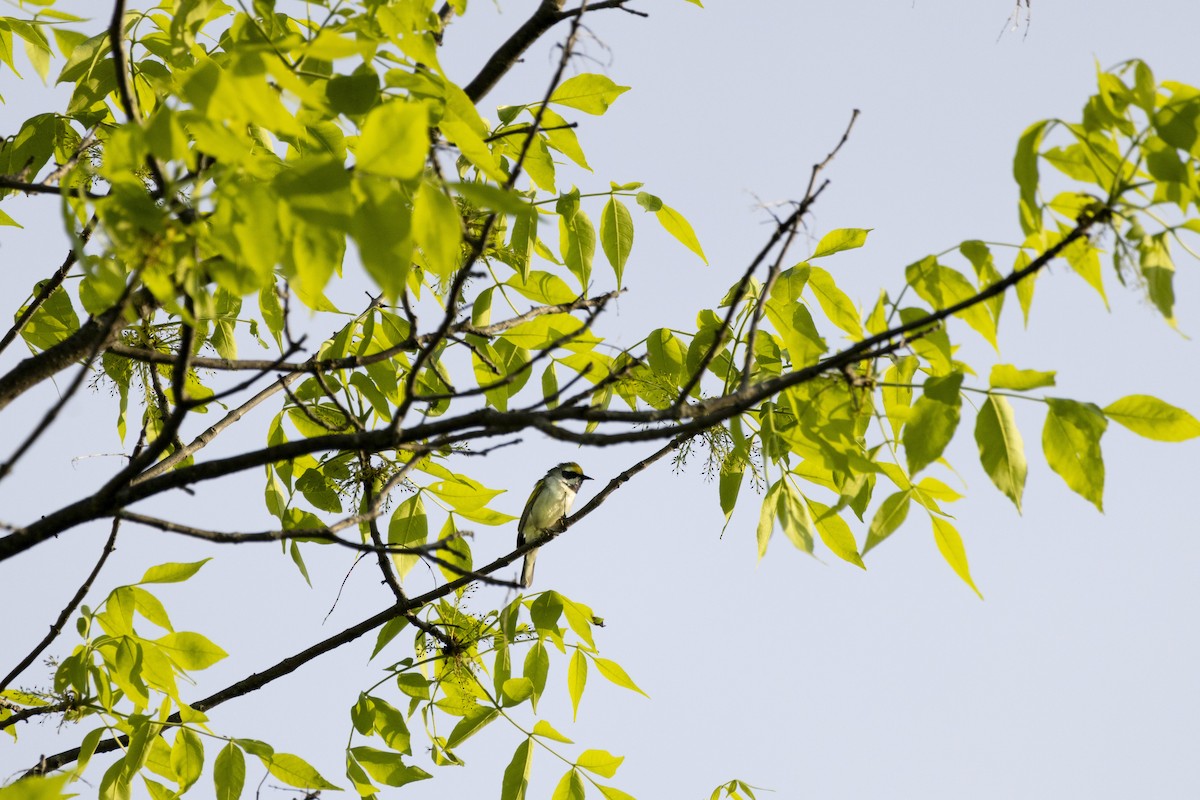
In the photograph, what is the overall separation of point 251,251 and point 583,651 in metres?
2.64

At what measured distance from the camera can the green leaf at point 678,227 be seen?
162 inches

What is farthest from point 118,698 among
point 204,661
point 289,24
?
point 289,24

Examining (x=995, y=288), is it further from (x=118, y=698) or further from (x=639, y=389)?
(x=118, y=698)

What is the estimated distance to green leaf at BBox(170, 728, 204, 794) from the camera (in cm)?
361

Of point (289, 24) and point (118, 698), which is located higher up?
point (289, 24)

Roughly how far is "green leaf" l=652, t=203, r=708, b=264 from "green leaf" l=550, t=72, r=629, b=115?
397mm

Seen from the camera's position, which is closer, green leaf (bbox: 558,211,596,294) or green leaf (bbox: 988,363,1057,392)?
green leaf (bbox: 988,363,1057,392)

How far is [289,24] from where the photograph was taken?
3.73m

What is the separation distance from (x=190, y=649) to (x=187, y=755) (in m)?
0.35

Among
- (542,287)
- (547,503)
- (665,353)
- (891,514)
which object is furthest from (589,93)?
(547,503)

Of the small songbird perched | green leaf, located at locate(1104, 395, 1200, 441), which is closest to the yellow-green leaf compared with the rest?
green leaf, located at locate(1104, 395, 1200, 441)

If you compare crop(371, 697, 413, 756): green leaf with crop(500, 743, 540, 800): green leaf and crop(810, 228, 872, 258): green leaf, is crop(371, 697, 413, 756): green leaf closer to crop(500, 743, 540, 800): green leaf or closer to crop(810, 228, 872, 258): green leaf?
crop(500, 743, 540, 800): green leaf

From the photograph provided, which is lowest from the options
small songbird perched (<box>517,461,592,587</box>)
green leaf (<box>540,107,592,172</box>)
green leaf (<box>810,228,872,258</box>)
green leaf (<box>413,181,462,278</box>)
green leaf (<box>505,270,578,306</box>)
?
green leaf (<box>413,181,462,278</box>)

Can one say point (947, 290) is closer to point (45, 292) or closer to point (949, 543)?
point (949, 543)
